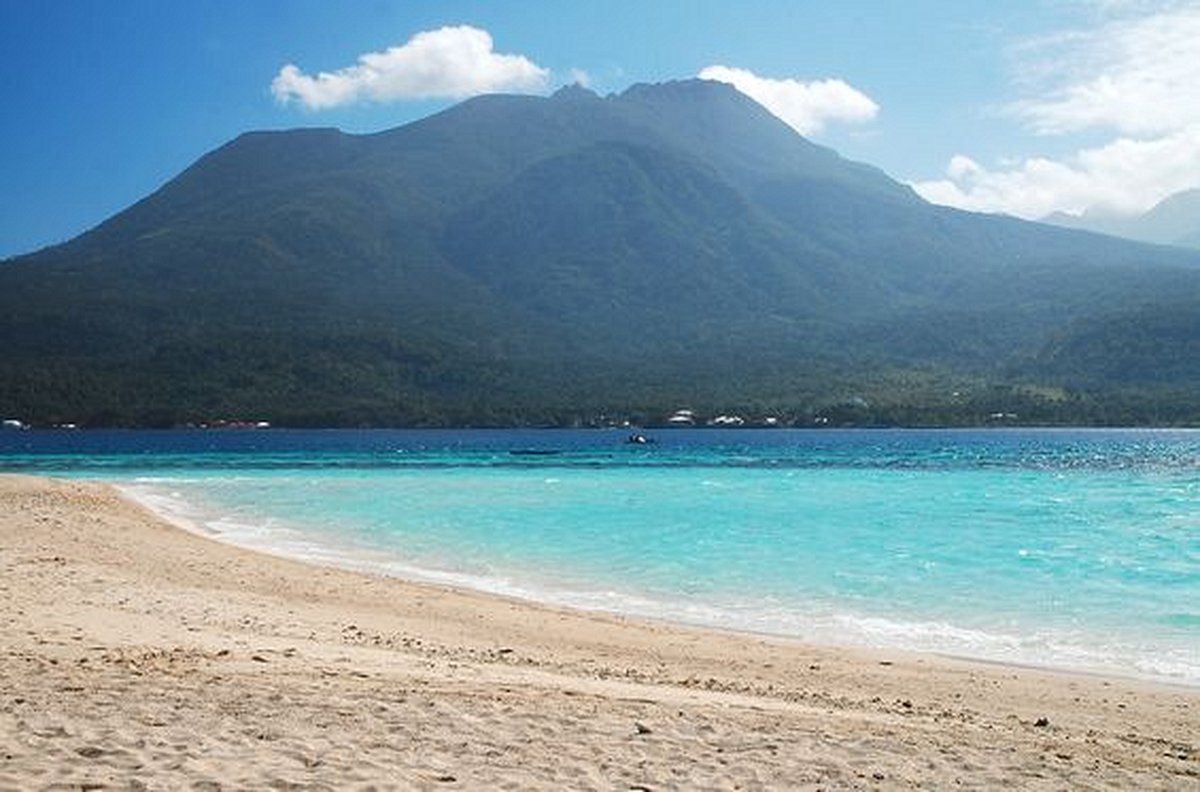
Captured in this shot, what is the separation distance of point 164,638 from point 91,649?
113 centimetres

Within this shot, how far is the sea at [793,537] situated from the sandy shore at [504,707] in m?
2.68

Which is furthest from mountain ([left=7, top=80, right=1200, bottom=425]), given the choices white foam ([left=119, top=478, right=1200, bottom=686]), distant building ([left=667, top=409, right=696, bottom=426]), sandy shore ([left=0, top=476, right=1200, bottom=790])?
sandy shore ([left=0, top=476, right=1200, bottom=790])

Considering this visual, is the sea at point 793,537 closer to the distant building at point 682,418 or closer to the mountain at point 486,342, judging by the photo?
the distant building at point 682,418

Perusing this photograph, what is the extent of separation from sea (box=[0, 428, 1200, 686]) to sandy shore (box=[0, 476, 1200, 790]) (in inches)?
106

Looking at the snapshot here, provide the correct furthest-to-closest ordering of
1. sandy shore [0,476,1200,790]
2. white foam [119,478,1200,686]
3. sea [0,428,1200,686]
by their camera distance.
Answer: sea [0,428,1200,686] < white foam [119,478,1200,686] < sandy shore [0,476,1200,790]

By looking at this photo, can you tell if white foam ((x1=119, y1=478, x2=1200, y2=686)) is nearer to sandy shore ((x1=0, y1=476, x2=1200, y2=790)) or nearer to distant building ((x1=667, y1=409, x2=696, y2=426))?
sandy shore ((x1=0, y1=476, x2=1200, y2=790))

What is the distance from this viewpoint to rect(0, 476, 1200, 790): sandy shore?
655cm

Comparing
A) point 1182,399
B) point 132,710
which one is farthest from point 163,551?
point 1182,399

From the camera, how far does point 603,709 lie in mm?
8375

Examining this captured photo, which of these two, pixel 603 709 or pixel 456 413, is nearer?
pixel 603 709

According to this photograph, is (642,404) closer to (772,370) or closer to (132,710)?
(772,370)

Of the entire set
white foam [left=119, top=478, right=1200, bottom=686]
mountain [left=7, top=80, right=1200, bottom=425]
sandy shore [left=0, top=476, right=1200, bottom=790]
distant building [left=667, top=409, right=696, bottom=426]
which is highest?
mountain [left=7, top=80, right=1200, bottom=425]

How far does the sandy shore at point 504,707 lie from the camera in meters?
6.55

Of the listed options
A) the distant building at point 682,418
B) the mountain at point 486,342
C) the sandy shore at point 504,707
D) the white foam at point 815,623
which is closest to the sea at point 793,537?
the white foam at point 815,623
